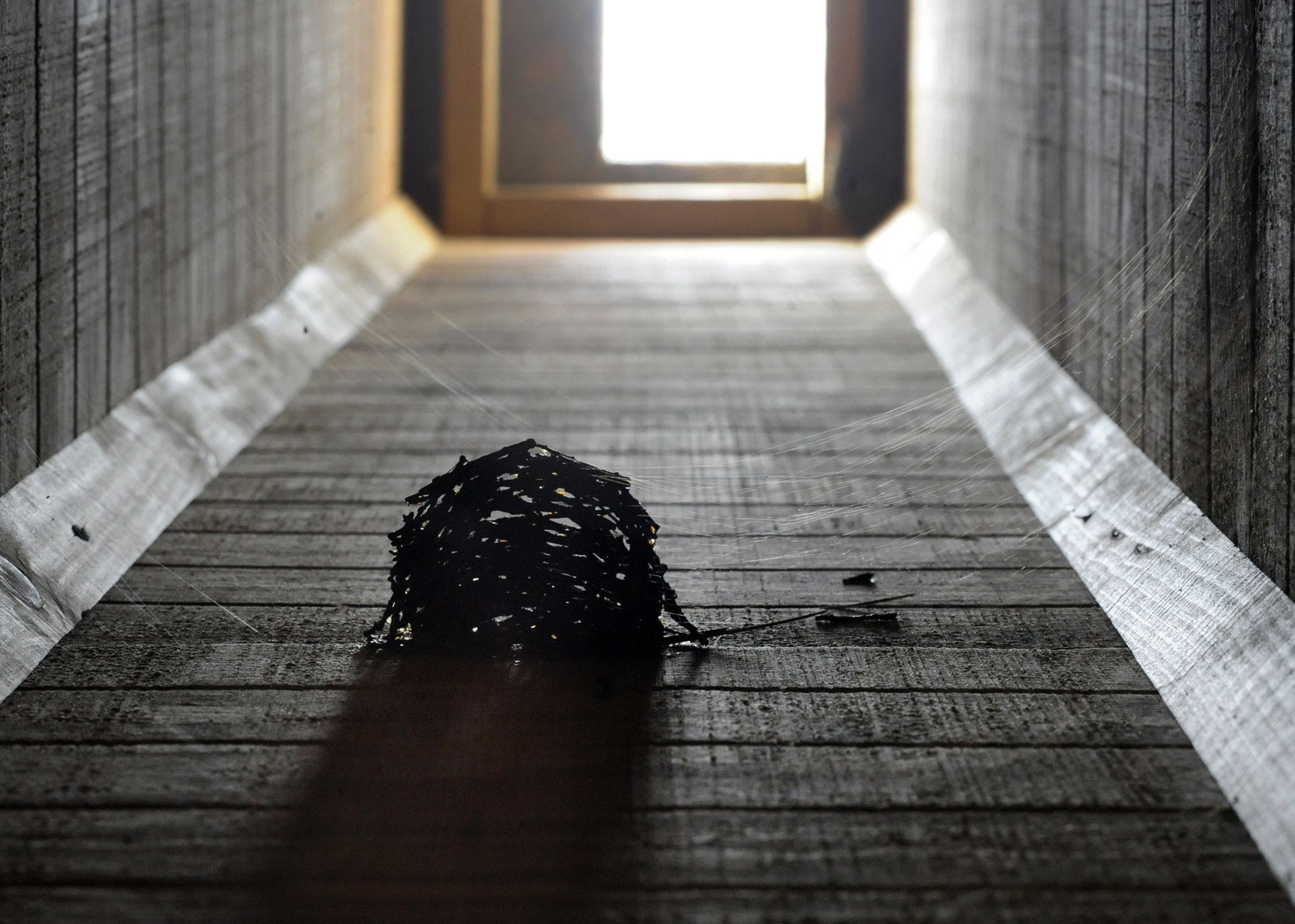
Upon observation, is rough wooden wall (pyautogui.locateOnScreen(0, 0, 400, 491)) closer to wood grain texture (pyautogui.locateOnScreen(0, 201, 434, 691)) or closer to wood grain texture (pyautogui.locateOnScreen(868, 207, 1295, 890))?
wood grain texture (pyautogui.locateOnScreen(0, 201, 434, 691))

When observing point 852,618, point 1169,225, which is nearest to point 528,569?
point 852,618

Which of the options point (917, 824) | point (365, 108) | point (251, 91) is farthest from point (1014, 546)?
point (365, 108)

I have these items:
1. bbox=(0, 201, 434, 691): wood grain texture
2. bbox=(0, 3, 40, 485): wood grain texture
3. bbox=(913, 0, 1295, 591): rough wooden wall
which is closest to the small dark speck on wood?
bbox=(913, 0, 1295, 591): rough wooden wall

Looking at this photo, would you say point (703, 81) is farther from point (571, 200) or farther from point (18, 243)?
point (18, 243)

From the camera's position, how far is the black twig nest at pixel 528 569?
165 cm

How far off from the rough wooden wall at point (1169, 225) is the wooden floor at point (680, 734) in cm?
25

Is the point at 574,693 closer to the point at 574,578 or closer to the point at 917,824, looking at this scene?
the point at 574,578

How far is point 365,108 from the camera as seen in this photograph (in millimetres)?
4730

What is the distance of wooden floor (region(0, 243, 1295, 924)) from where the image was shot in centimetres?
117

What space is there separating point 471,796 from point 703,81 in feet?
19.8

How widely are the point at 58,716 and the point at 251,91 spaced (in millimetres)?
2076

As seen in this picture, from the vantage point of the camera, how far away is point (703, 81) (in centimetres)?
690

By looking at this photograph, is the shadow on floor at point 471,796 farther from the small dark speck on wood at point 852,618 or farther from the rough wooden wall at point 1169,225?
the rough wooden wall at point 1169,225

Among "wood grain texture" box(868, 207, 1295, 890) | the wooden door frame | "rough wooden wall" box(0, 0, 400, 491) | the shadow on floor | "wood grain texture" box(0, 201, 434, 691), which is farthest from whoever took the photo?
the wooden door frame
